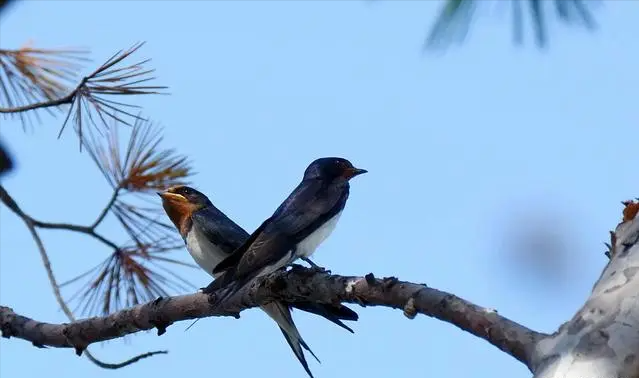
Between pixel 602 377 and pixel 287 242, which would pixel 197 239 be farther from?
pixel 602 377

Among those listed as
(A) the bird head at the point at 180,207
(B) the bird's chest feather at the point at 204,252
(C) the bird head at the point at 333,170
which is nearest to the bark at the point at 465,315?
(C) the bird head at the point at 333,170

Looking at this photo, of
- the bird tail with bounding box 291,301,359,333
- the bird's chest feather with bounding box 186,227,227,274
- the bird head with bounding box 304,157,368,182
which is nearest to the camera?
the bird tail with bounding box 291,301,359,333

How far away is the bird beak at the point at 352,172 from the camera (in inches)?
207

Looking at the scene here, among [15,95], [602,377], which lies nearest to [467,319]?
[602,377]

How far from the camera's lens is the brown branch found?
8.21 feet

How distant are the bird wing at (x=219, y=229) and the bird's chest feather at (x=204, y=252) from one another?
24mm

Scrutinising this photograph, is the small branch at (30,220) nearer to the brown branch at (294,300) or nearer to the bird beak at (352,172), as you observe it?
the brown branch at (294,300)

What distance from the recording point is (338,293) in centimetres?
315

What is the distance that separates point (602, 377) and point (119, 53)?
2.86 meters

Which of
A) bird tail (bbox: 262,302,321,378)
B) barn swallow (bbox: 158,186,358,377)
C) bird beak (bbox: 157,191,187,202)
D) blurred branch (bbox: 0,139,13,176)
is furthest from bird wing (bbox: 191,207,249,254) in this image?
blurred branch (bbox: 0,139,13,176)

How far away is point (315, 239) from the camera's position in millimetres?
4492

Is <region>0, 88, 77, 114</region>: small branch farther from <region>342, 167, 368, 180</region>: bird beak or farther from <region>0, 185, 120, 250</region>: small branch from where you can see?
<region>342, 167, 368, 180</region>: bird beak

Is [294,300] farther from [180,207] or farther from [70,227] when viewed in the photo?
[180,207]

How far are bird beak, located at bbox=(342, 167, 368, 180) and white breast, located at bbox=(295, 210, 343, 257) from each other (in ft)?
1.91
